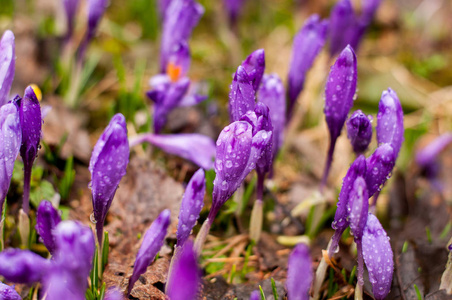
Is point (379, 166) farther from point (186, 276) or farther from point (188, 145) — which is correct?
point (188, 145)

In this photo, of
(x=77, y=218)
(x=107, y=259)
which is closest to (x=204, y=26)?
(x=77, y=218)

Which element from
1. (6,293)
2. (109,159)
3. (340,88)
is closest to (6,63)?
(109,159)

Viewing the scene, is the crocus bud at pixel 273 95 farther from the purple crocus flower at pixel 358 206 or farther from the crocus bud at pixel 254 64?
the purple crocus flower at pixel 358 206

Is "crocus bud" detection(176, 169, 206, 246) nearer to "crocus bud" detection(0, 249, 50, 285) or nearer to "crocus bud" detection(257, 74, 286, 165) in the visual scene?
"crocus bud" detection(0, 249, 50, 285)

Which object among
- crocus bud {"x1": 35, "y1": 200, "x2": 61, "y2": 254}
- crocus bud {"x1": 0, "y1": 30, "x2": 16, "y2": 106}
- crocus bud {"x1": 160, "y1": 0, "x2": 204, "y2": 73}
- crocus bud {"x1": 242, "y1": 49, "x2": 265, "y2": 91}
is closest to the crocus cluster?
crocus bud {"x1": 160, "y1": 0, "x2": 204, "y2": 73}

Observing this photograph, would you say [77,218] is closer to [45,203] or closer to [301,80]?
[45,203]

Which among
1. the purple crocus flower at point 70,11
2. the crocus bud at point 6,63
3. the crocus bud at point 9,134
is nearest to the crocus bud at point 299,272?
the crocus bud at point 9,134
